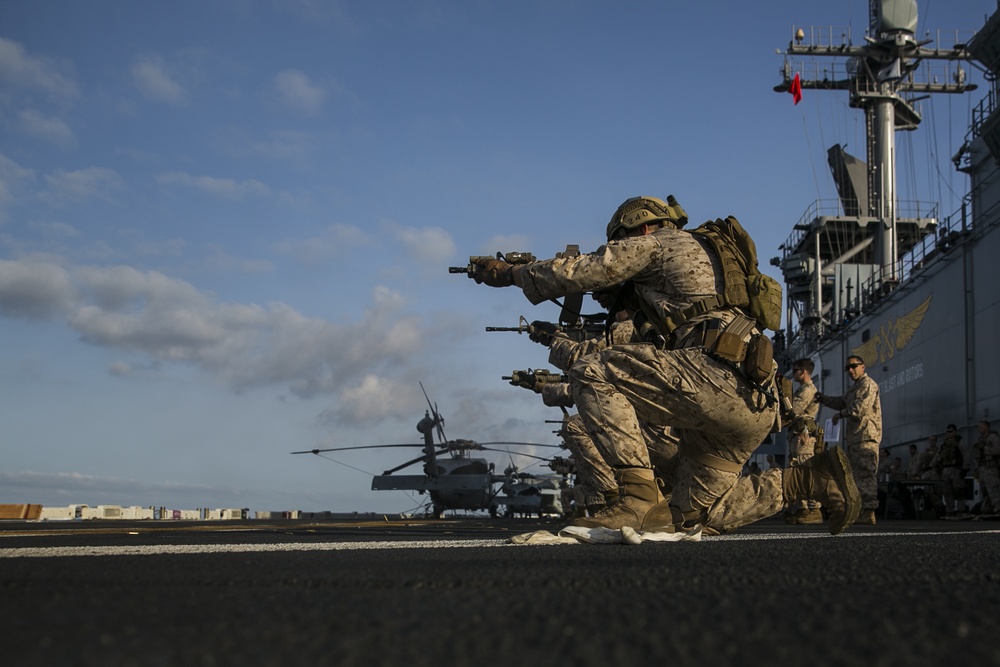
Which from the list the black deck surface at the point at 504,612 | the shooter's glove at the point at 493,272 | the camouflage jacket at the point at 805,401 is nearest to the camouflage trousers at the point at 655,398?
the shooter's glove at the point at 493,272

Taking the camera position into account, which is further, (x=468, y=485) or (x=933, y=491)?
(x=468, y=485)

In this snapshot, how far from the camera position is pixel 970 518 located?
1403 centimetres

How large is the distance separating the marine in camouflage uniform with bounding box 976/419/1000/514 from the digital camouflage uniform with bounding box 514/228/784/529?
10.5 meters

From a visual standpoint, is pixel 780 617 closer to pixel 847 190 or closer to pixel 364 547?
pixel 364 547

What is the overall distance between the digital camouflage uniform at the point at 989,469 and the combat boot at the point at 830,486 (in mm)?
10465

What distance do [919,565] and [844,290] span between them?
99.2 feet

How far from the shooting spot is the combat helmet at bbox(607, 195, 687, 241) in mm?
4801

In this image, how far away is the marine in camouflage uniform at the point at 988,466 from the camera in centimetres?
1375

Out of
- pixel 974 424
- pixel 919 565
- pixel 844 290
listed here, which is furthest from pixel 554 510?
pixel 919 565

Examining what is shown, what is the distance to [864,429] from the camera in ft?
35.4

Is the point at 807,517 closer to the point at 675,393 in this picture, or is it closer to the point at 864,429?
the point at 864,429

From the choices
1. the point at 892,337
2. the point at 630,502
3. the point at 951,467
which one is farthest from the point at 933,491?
the point at 630,502

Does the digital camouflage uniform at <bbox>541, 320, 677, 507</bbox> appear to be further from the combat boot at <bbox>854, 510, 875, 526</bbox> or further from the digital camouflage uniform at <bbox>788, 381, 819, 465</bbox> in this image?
the combat boot at <bbox>854, 510, 875, 526</bbox>

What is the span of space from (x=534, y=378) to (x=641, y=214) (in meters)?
7.91
